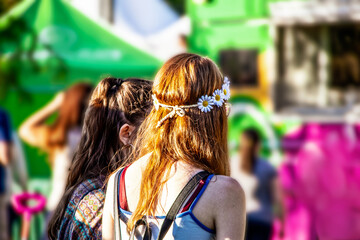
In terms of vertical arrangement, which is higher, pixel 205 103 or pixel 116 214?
pixel 205 103

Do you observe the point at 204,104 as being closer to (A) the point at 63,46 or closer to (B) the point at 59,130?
(B) the point at 59,130

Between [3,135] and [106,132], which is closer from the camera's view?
[106,132]


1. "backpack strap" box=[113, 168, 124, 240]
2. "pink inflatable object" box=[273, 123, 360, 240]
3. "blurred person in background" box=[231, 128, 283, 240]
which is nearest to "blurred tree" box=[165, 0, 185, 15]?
"blurred person in background" box=[231, 128, 283, 240]

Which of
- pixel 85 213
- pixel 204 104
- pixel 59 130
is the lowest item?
pixel 59 130

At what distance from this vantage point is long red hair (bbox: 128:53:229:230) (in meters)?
1.60

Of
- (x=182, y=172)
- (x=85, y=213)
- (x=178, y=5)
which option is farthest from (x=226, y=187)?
(x=178, y=5)

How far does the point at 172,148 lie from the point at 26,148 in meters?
4.09

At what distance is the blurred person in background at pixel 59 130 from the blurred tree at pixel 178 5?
1.21 m

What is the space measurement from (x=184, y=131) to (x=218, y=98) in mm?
139

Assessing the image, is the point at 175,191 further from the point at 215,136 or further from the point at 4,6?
the point at 4,6

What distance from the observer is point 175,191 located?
1561 mm

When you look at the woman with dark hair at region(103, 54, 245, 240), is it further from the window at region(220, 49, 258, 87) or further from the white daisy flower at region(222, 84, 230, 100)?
the window at region(220, 49, 258, 87)

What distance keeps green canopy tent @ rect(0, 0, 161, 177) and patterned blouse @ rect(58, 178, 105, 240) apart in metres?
3.16

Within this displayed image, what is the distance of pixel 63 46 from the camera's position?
515 centimetres
